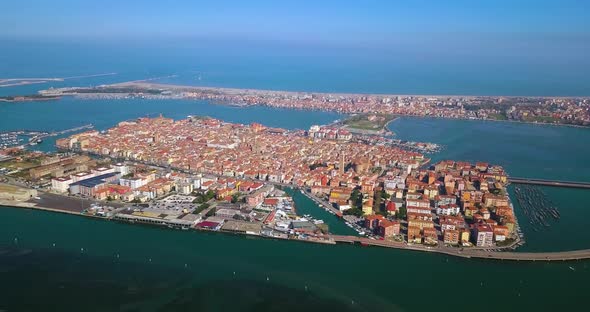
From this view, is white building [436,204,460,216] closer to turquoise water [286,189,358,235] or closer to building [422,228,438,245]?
building [422,228,438,245]

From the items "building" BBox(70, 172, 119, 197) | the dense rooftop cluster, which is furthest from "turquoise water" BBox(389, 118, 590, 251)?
"building" BBox(70, 172, 119, 197)

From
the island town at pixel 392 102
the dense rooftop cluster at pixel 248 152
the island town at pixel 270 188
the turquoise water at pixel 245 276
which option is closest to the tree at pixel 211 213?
the island town at pixel 270 188

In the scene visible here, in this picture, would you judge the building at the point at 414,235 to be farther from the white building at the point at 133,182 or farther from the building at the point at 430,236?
the white building at the point at 133,182

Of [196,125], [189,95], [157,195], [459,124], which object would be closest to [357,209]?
[157,195]

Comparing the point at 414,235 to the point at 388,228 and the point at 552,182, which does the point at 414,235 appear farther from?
the point at 552,182

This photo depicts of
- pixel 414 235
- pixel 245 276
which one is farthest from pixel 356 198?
pixel 245 276
